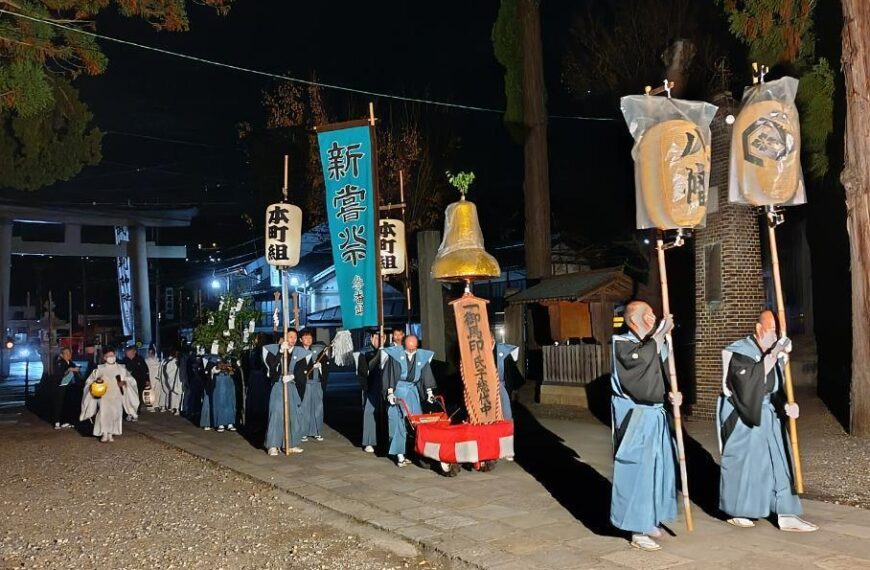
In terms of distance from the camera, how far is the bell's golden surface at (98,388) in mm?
14023

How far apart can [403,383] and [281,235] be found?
3860 millimetres

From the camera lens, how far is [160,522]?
7676 mm

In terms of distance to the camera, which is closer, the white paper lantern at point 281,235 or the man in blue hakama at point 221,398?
the white paper lantern at point 281,235

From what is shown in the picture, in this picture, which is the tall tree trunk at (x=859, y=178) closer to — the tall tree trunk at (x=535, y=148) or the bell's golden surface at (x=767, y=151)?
the bell's golden surface at (x=767, y=151)

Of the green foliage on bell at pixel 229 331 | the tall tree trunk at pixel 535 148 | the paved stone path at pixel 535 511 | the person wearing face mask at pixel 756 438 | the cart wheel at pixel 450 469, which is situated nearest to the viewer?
the paved stone path at pixel 535 511

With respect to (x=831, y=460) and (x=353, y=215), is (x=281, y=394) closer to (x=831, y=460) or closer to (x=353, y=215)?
(x=353, y=215)

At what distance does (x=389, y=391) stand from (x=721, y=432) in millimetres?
5031

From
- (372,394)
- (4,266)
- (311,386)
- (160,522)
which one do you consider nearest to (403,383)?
(372,394)

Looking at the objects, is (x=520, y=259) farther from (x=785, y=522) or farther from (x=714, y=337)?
(x=785, y=522)

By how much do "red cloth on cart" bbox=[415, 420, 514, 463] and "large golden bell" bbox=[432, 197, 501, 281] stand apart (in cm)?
190

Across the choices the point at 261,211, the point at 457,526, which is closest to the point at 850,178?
the point at 457,526

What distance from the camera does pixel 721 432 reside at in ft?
21.0

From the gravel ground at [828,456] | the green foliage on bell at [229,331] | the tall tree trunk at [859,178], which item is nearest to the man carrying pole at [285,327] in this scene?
the green foliage on bell at [229,331]

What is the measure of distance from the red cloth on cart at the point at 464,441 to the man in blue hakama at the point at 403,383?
37.6 inches
